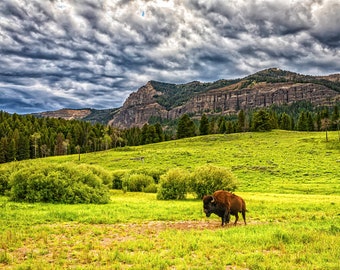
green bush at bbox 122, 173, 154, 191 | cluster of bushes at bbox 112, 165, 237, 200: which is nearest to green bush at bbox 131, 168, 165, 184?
green bush at bbox 122, 173, 154, 191

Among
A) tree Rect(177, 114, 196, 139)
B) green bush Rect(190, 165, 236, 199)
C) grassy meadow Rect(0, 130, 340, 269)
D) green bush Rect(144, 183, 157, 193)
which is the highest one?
tree Rect(177, 114, 196, 139)

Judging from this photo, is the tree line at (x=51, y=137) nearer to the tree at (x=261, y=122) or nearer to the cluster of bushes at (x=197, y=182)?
the tree at (x=261, y=122)

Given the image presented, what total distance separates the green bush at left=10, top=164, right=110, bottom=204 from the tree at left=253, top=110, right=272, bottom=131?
98.0 m

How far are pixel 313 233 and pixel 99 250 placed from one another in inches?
338

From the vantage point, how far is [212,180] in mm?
30594

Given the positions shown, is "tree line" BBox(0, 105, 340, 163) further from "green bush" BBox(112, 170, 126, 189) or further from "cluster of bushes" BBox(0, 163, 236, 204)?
"cluster of bushes" BBox(0, 163, 236, 204)

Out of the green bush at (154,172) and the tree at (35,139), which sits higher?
the tree at (35,139)

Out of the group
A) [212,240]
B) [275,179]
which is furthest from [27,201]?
[275,179]

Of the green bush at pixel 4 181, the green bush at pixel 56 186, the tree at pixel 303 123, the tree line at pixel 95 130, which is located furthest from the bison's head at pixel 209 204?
the tree at pixel 303 123

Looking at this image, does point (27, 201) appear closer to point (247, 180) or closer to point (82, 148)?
point (247, 180)

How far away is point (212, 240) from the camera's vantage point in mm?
12398

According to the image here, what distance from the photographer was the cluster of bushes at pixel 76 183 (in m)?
26.5

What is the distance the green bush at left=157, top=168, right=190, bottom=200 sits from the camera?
31.9 meters

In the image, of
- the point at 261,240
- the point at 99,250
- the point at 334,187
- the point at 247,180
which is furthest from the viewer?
the point at 247,180
